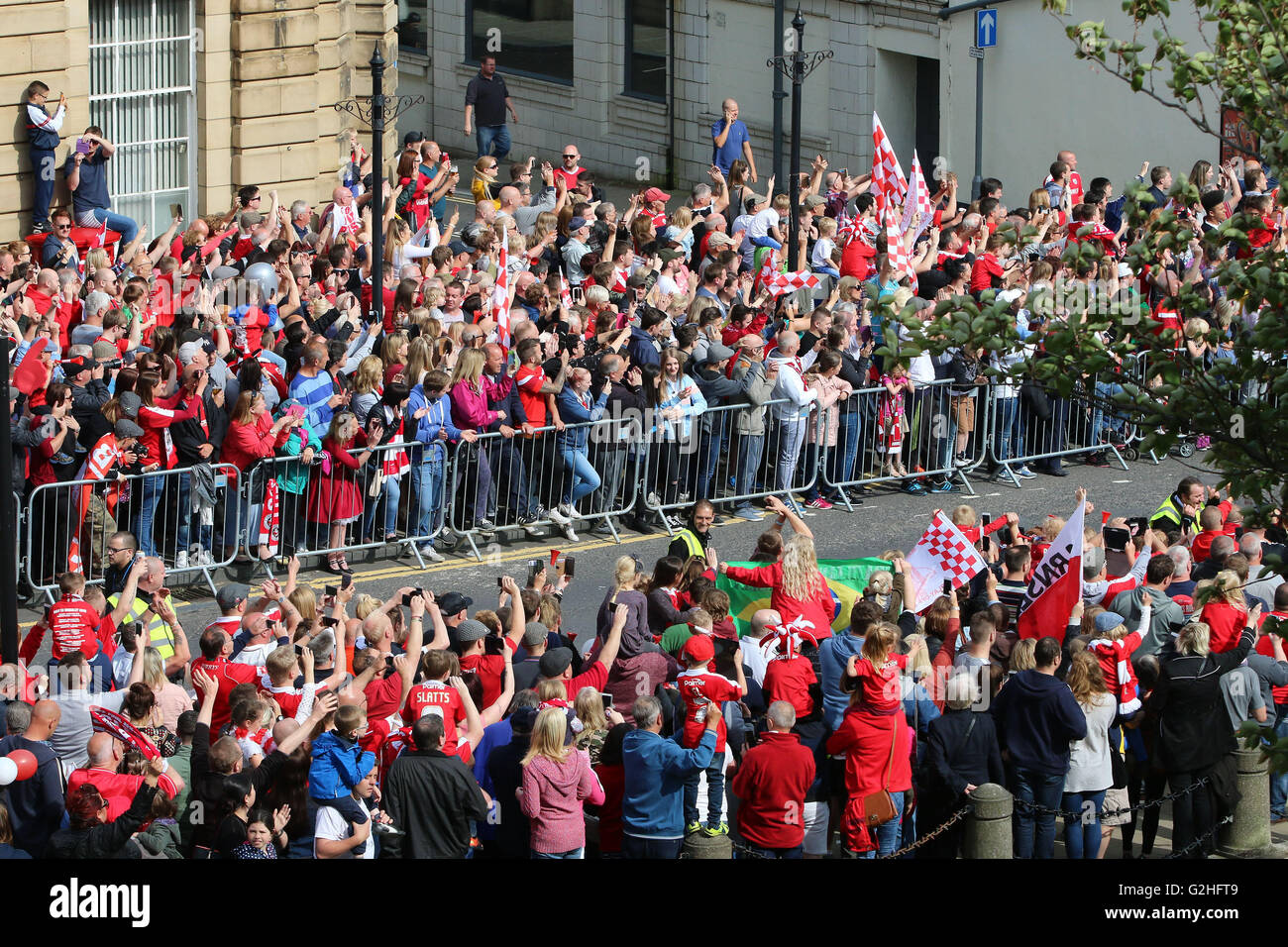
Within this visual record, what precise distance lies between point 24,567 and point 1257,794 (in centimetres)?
870

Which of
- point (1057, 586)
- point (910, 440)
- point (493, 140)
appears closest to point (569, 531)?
point (910, 440)

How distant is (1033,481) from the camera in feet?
62.1

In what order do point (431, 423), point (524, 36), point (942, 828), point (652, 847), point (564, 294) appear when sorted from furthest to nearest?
point (524, 36)
point (564, 294)
point (431, 423)
point (942, 828)
point (652, 847)

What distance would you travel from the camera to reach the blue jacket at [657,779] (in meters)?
10.8

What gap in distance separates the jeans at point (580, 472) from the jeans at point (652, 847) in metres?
6.24

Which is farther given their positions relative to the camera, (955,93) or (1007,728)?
(955,93)

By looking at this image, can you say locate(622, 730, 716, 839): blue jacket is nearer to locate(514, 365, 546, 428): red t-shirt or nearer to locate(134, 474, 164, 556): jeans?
locate(134, 474, 164, 556): jeans

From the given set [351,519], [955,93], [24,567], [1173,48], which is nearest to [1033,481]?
[351,519]

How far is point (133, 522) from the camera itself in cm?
1533

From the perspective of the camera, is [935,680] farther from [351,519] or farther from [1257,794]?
[351,519]

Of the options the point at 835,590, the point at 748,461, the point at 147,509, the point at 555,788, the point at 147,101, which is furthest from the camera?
the point at 147,101

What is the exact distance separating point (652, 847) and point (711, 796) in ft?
1.66

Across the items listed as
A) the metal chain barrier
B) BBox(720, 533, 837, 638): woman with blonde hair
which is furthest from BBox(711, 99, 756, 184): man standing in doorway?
the metal chain barrier

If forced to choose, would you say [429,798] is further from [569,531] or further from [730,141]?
[730,141]
